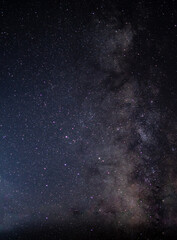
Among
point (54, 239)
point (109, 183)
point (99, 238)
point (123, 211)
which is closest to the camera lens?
point (109, 183)

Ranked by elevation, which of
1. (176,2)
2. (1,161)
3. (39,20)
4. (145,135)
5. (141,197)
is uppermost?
(176,2)

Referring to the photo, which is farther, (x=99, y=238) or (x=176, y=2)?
(x=99, y=238)

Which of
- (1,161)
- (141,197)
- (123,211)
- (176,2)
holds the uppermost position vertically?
(176,2)

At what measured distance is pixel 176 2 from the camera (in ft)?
8.63

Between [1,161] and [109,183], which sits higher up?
[1,161]

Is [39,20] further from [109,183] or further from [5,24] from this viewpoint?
[109,183]

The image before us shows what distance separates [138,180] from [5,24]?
3839mm

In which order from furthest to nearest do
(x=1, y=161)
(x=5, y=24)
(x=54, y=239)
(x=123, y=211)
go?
(x=54, y=239), (x=123, y=211), (x=1, y=161), (x=5, y=24)

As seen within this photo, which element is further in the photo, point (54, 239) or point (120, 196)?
point (54, 239)

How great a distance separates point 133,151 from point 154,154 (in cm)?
54

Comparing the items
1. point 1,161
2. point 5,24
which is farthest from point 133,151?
point 5,24

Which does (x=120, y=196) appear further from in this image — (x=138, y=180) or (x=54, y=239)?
(x=54, y=239)

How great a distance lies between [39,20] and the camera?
8.29 ft

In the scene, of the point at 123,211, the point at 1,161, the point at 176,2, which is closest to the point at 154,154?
the point at 123,211
